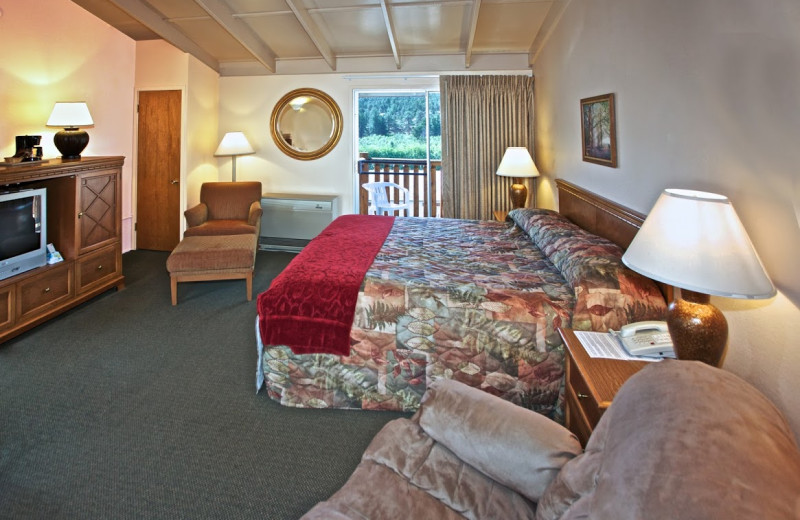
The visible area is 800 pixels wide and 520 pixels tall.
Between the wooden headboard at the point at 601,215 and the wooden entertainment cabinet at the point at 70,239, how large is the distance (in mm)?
3541

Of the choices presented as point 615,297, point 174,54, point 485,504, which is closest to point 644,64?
point 615,297

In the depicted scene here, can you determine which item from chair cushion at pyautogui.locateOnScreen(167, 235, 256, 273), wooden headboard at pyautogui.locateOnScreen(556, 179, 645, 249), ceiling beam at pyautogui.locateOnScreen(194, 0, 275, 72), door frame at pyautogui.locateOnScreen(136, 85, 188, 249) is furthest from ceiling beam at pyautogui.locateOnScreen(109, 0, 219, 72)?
wooden headboard at pyautogui.locateOnScreen(556, 179, 645, 249)

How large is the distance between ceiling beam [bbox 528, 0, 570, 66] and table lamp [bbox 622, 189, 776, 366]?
3006mm

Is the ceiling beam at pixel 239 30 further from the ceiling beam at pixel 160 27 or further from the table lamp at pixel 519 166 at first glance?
the table lamp at pixel 519 166

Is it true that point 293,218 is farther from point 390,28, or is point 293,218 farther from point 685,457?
point 685,457

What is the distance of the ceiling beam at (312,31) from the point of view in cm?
414

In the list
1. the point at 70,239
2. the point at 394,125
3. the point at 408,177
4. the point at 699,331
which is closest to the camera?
the point at 699,331

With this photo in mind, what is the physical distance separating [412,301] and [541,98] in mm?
3536

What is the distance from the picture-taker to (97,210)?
12.2 ft

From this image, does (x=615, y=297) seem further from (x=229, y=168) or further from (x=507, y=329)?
(x=229, y=168)

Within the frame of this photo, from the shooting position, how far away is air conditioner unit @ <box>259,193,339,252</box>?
18.2 feet

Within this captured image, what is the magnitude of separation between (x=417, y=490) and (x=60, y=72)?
443 centimetres

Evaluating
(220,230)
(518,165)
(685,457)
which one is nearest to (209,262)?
(220,230)

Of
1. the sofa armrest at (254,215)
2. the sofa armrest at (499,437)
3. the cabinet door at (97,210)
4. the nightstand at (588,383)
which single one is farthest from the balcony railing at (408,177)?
the sofa armrest at (499,437)
